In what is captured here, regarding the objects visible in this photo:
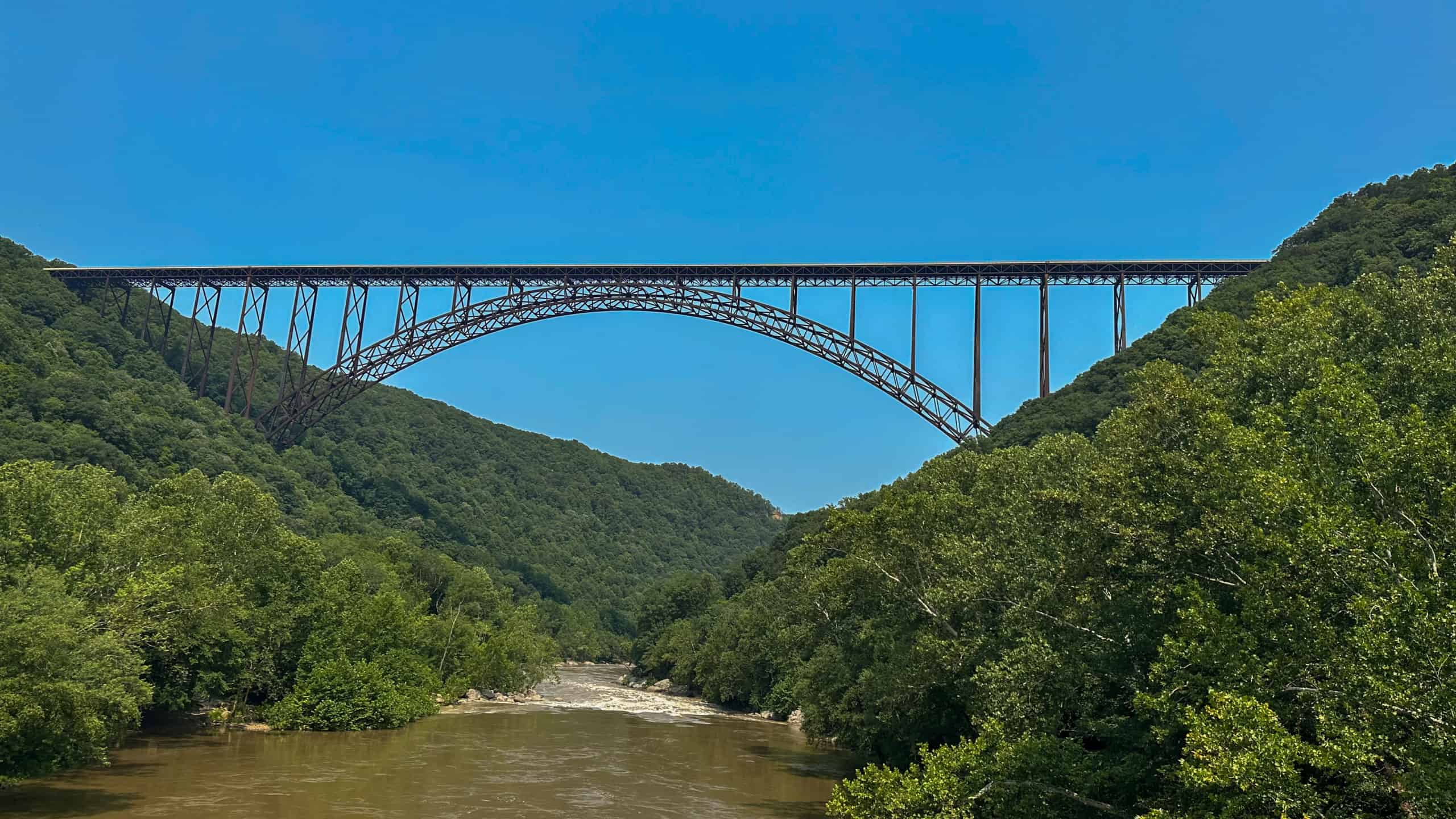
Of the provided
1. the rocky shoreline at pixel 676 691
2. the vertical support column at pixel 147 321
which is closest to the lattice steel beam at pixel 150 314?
the vertical support column at pixel 147 321

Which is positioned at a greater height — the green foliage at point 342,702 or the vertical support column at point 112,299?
the vertical support column at point 112,299

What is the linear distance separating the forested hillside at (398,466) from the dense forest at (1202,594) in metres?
38.9

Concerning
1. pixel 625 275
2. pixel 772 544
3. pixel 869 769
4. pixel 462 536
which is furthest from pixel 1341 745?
pixel 462 536

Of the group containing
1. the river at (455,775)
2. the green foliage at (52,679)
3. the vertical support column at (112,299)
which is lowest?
the river at (455,775)

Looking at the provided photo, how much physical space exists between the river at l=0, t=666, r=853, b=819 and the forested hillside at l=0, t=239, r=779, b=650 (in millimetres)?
23163

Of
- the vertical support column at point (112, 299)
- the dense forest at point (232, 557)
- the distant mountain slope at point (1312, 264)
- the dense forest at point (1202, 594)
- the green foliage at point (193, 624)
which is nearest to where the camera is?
the dense forest at point (1202, 594)

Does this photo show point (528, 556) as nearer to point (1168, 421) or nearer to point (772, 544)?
point (772, 544)

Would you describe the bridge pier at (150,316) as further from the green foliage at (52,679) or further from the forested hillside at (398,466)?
the green foliage at (52,679)

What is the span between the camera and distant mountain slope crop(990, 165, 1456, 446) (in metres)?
34.7

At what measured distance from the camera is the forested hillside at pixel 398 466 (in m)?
48.1

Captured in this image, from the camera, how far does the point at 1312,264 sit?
3650cm

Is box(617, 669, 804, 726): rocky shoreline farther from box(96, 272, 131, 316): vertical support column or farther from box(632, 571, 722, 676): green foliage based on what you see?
box(96, 272, 131, 316): vertical support column

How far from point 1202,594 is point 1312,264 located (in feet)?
100

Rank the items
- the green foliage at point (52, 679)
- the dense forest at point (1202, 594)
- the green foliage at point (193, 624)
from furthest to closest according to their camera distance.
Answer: the green foliage at point (193, 624), the green foliage at point (52, 679), the dense forest at point (1202, 594)
